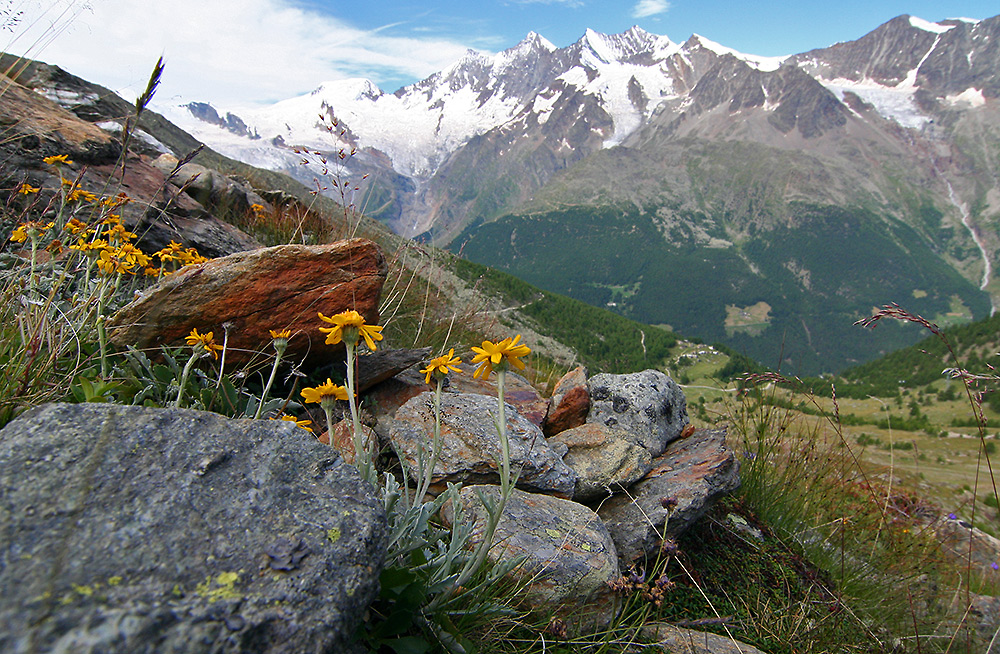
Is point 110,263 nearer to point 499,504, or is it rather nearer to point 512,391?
point 499,504

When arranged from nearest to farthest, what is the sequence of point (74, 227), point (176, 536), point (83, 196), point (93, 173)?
point (176, 536)
point (74, 227)
point (83, 196)
point (93, 173)

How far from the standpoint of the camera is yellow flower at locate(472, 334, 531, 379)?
205cm

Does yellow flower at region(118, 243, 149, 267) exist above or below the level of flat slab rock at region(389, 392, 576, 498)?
above

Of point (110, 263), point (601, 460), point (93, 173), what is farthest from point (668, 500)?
point (93, 173)

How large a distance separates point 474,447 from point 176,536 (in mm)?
2618

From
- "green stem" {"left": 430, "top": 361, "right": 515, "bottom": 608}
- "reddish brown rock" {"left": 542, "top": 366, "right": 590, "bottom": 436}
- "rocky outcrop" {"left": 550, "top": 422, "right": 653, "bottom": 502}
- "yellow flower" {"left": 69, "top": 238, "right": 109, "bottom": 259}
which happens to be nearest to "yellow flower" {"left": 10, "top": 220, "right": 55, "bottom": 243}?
"yellow flower" {"left": 69, "top": 238, "right": 109, "bottom": 259}

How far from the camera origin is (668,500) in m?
3.49

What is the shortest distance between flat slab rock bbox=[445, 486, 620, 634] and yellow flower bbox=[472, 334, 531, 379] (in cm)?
92

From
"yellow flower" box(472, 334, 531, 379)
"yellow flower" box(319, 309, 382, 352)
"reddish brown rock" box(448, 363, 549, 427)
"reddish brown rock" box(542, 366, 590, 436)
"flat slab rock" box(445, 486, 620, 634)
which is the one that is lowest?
"flat slab rock" box(445, 486, 620, 634)

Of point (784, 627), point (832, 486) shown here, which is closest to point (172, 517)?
point (784, 627)

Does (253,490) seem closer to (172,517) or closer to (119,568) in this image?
(172,517)

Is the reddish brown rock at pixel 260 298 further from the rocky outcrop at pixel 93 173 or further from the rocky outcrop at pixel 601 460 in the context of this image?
the rocky outcrop at pixel 93 173

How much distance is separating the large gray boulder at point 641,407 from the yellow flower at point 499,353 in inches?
115

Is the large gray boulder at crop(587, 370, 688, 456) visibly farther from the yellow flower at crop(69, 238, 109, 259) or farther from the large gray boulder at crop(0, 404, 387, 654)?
the yellow flower at crop(69, 238, 109, 259)
